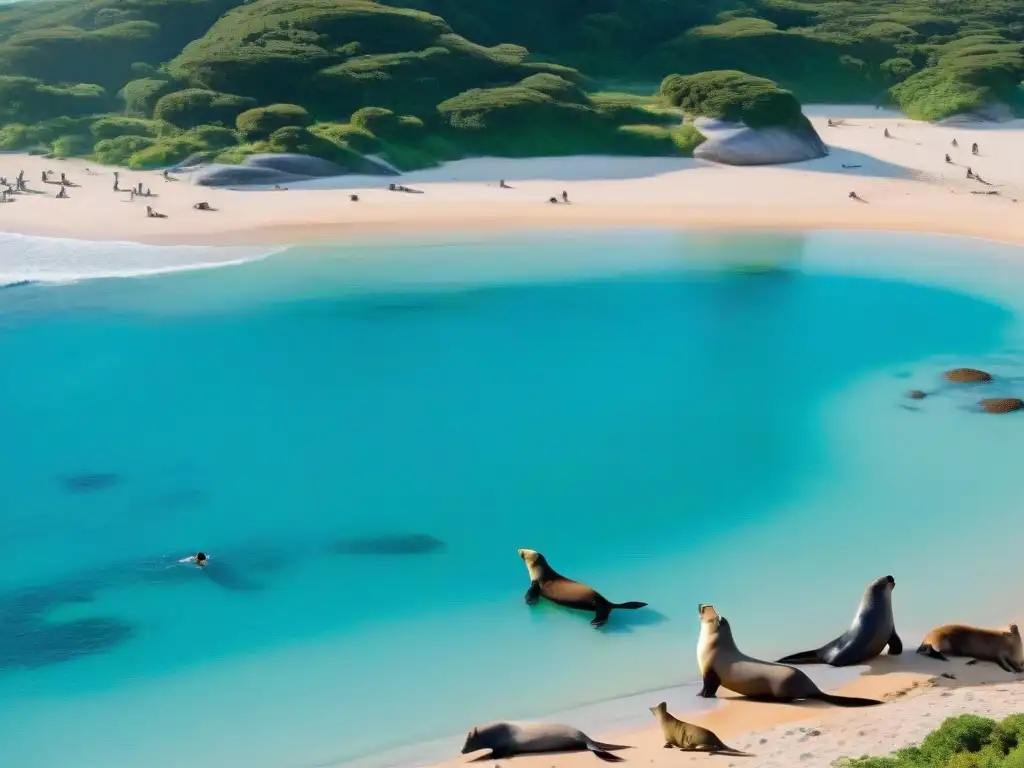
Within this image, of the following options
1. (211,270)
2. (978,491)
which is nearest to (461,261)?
(211,270)

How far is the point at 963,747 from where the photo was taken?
31.2 feet

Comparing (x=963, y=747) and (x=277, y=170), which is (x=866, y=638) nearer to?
(x=963, y=747)

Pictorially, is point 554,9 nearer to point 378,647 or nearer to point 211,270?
point 211,270

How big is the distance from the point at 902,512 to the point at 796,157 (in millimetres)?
41502

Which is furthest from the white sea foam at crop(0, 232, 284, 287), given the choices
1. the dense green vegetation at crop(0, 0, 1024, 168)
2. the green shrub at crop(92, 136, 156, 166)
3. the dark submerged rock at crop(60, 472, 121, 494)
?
the dark submerged rock at crop(60, 472, 121, 494)

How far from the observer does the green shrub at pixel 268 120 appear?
54.8m

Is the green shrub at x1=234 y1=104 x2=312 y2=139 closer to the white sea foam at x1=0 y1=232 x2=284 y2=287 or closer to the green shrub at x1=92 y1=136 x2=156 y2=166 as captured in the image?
the green shrub at x1=92 y1=136 x2=156 y2=166

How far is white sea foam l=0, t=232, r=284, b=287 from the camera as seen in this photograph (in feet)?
116

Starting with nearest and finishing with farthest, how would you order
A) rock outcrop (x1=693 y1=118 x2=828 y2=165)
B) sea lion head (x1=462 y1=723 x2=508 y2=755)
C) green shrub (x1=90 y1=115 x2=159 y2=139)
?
1. sea lion head (x1=462 y1=723 x2=508 y2=755)
2. rock outcrop (x1=693 y1=118 x2=828 y2=165)
3. green shrub (x1=90 y1=115 x2=159 y2=139)

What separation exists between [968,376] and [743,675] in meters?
15.5

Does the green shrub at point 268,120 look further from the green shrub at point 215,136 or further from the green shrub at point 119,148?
the green shrub at point 119,148

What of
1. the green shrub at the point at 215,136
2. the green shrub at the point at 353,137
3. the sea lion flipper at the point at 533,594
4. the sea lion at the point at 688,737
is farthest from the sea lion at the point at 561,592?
the green shrub at the point at 215,136

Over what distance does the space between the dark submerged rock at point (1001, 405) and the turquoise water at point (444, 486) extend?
1.53ft

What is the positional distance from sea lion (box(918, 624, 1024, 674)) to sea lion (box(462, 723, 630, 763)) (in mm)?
3993
